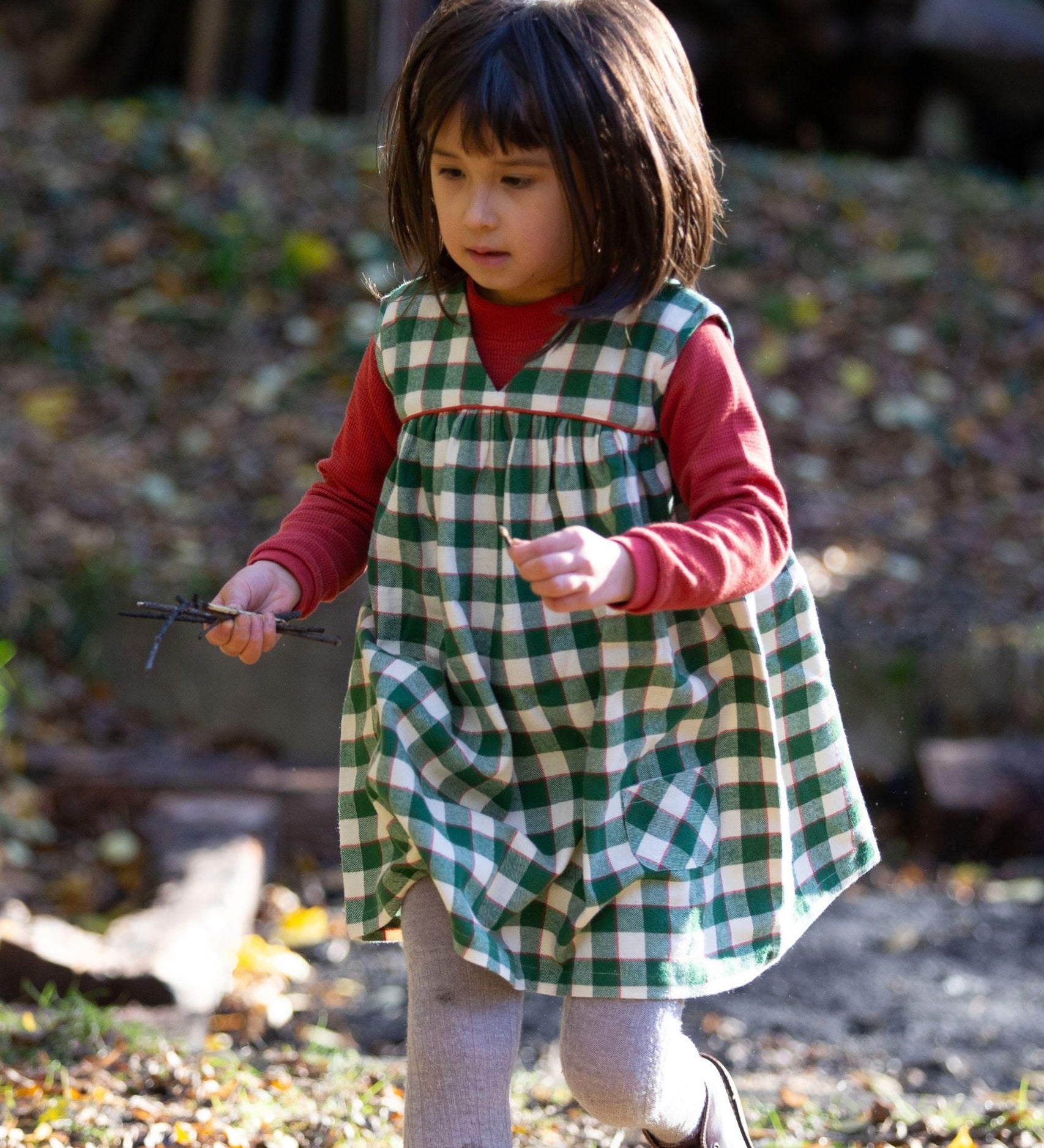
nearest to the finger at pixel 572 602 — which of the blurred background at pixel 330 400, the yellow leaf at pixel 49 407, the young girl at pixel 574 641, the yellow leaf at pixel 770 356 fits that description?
the young girl at pixel 574 641

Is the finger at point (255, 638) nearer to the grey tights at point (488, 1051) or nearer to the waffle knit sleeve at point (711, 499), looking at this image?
the grey tights at point (488, 1051)

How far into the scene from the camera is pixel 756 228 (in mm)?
6707

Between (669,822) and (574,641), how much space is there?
246 mm

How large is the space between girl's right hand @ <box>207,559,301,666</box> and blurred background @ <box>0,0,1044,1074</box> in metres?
1.57

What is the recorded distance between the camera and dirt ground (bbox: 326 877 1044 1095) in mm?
2996

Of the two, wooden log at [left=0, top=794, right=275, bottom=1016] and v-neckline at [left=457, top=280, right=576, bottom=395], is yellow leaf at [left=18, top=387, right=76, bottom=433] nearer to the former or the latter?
wooden log at [left=0, top=794, right=275, bottom=1016]

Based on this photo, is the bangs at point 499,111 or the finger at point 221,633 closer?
the bangs at point 499,111

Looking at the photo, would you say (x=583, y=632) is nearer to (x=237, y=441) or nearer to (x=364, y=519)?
(x=364, y=519)

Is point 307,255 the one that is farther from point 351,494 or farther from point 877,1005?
point 351,494

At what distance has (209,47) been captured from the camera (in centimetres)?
884

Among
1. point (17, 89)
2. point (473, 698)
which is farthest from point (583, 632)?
point (17, 89)

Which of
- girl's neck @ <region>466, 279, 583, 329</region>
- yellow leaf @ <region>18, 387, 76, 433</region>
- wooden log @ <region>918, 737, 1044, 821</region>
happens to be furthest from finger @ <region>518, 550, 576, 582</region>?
yellow leaf @ <region>18, 387, 76, 433</region>

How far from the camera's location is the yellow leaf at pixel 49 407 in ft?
18.0

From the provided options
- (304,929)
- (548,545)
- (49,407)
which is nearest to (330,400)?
(49,407)
